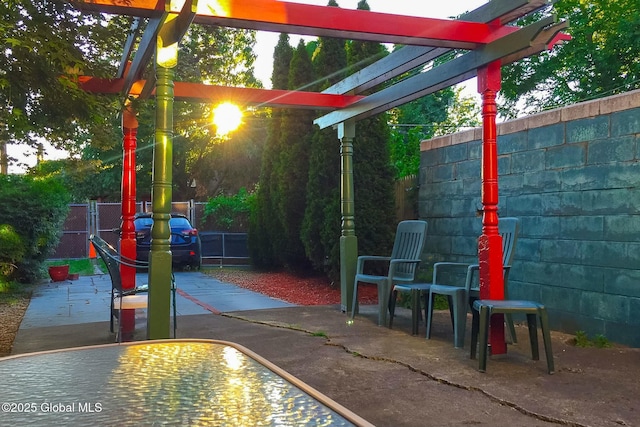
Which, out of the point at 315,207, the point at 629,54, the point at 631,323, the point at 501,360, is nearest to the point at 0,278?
the point at 315,207

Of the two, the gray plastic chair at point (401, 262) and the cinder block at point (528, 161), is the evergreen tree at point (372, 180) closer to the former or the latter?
the gray plastic chair at point (401, 262)

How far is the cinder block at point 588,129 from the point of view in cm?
456

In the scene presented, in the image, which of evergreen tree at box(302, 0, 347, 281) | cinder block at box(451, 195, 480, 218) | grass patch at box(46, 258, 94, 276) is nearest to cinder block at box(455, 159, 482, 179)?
cinder block at box(451, 195, 480, 218)

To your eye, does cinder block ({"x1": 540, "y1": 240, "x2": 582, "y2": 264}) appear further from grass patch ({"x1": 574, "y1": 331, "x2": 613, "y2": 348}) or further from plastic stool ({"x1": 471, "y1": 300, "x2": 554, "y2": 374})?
plastic stool ({"x1": 471, "y1": 300, "x2": 554, "y2": 374})

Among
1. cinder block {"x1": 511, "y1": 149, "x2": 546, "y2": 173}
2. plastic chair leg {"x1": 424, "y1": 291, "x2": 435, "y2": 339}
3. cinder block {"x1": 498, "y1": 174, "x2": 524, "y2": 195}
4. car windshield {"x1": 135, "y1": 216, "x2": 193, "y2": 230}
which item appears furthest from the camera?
car windshield {"x1": 135, "y1": 216, "x2": 193, "y2": 230}

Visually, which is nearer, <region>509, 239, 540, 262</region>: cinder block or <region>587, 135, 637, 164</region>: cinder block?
<region>587, 135, 637, 164</region>: cinder block

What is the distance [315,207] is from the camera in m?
8.90

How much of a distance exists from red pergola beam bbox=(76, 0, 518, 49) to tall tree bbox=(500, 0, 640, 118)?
1204 centimetres

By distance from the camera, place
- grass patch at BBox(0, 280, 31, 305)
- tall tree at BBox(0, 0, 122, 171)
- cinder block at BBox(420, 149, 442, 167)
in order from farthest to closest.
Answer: grass patch at BBox(0, 280, 31, 305)
cinder block at BBox(420, 149, 442, 167)
tall tree at BBox(0, 0, 122, 171)

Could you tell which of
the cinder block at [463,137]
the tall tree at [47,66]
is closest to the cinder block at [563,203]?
the cinder block at [463,137]

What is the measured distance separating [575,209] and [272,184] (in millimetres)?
6788

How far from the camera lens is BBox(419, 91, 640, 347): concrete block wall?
4.35 meters

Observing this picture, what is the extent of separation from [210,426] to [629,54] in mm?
17145

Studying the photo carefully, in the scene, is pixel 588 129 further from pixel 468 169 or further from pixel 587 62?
pixel 587 62
